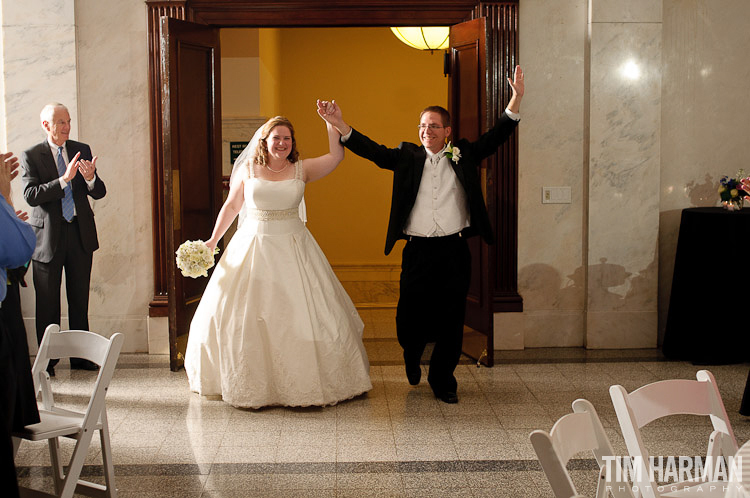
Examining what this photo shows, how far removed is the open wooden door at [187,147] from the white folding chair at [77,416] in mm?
2425

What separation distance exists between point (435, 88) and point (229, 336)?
5752 mm

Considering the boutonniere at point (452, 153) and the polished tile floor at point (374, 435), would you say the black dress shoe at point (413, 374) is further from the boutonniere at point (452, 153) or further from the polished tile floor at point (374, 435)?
the boutonniere at point (452, 153)

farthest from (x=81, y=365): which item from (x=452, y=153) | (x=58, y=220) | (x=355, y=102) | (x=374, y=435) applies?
(x=355, y=102)

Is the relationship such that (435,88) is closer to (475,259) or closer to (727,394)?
(475,259)

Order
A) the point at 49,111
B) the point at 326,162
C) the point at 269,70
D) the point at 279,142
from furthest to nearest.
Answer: the point at 269,70, the point at 49,111, the point at 326,162, the point at 279,142

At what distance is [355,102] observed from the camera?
9.92 metres

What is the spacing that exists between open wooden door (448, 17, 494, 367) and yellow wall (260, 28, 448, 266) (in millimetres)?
3221

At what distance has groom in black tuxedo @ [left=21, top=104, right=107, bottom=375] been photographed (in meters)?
5.85

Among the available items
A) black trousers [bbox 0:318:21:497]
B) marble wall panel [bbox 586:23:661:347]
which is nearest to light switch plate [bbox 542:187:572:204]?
marble wall panel [bbox 586:23:661:347]

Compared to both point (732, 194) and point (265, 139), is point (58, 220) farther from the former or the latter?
point (732, 194)

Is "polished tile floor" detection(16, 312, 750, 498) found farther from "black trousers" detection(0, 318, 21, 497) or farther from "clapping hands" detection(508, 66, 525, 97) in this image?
"clapping hands" detection(508, 66, 525, 97)

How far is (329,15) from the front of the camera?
6625mm

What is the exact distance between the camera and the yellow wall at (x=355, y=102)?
9.87m

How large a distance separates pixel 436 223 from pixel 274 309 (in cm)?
116
